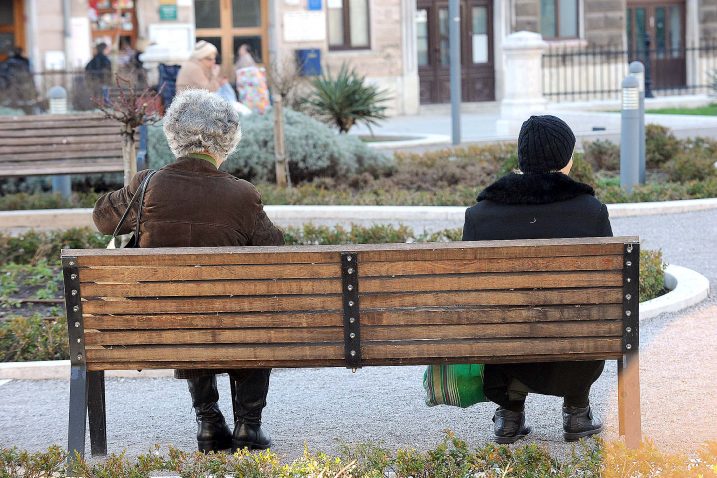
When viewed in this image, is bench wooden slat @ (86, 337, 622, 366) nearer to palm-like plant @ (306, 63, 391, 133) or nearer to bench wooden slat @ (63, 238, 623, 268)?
bench wooden slat @ (63, 238, 623, 268)

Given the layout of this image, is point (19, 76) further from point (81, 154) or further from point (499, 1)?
point (499, 1)

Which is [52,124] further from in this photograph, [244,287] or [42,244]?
[244,287]

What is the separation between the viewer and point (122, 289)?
4602mm

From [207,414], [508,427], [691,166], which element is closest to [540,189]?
[508,427]

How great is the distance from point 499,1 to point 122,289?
27200 millimetres

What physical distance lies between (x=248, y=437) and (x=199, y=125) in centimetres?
119

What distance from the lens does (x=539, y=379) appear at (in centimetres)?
489

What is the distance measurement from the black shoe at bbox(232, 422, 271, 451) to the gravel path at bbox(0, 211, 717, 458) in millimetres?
→ 95

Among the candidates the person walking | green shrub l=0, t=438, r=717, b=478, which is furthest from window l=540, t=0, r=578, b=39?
green shrub l=0, t=438, r=717, b=478

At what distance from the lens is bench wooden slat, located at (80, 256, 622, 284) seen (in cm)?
450

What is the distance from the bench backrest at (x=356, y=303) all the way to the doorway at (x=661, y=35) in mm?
28966

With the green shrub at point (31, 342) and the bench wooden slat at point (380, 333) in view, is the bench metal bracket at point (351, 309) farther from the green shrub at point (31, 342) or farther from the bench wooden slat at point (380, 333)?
the green shrub at point (31, 342)

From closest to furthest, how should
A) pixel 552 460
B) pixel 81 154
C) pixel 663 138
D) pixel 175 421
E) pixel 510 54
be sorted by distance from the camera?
pixel 552 460 → pixel 175 421 → pixel 81 154 → pixel 663 138 → pixel 510 54

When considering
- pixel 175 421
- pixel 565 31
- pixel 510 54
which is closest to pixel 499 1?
pixel 565 31
